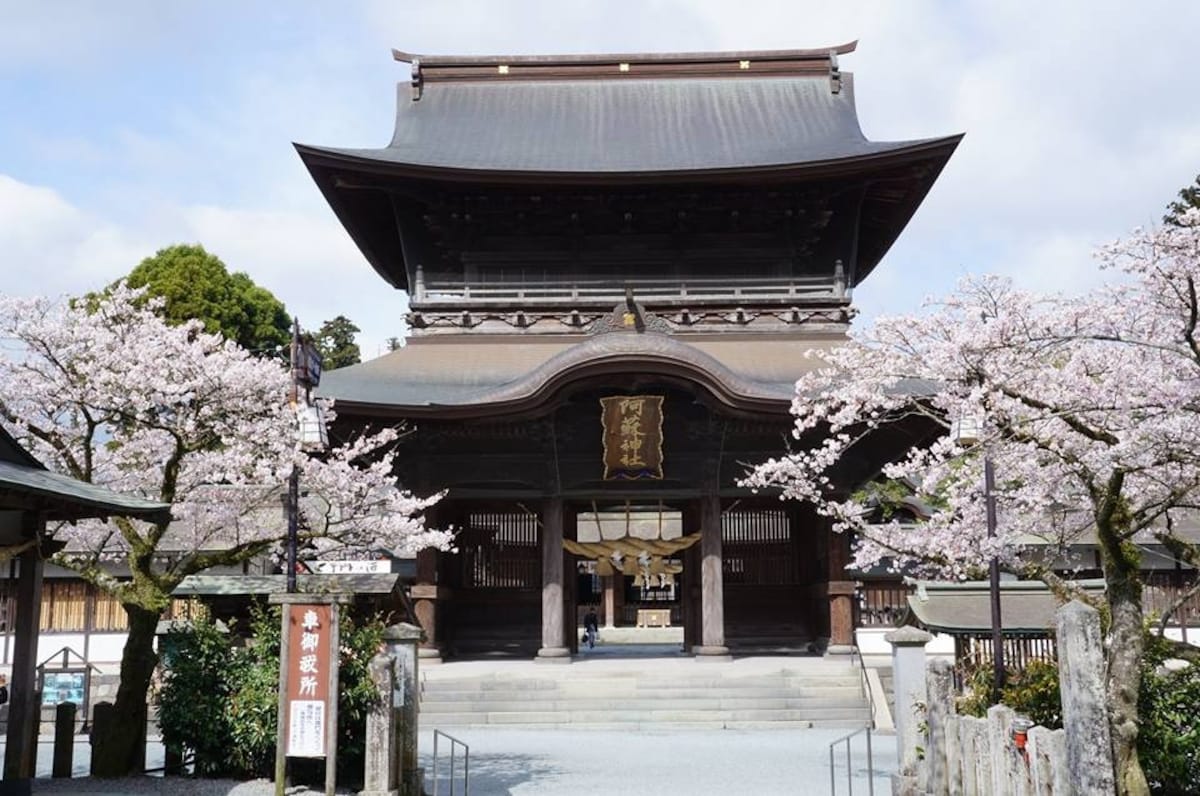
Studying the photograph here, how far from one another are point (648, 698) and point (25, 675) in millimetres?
9602

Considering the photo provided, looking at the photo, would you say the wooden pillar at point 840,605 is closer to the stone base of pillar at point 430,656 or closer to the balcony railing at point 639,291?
the balcony railing at point 639,291

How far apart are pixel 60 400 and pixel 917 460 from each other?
31.8 feet

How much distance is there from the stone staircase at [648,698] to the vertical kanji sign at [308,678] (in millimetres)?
7394

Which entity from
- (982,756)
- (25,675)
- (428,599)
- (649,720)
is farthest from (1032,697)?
(428,599)

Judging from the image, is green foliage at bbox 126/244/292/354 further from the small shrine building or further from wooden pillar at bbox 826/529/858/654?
wooden pillar at bbox 826/529/858/654

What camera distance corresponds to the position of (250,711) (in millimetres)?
10453

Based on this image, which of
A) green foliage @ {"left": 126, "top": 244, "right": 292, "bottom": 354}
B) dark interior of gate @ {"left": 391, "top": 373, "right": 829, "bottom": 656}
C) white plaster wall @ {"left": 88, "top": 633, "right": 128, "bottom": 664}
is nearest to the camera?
dark interior of gate @ {"left": 391, "top": 373, "right": 829, "bottom": 656}

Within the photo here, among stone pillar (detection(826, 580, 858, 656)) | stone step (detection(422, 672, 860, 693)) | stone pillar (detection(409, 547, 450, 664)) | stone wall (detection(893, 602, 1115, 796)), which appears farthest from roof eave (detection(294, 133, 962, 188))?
stone wall (detection(893, 602, 1115, 796))

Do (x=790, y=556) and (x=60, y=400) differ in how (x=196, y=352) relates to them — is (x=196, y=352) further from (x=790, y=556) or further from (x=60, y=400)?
(x=790, y=556)

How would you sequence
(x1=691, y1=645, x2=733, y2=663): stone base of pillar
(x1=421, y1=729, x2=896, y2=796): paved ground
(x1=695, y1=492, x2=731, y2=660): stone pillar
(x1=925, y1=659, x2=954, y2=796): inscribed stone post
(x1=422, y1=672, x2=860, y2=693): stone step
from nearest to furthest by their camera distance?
1. (x1=925, y1=659, x2=954, y2=796): inscribed stone post
2. (x1=421, y1=729, x2=896, y2=796): paved ground
3. (x1=422, y1=672, x2=860, y2=693): stone step
4. (x1=691, y1=645, x2=733, y2=663): stone base of pillar
5. (x1=695, y1=492, x2=731, y2=660): stone pillar

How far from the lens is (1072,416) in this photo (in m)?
8.41

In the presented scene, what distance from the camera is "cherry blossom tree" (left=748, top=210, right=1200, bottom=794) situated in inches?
311

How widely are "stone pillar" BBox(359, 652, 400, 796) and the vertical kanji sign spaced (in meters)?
0.62

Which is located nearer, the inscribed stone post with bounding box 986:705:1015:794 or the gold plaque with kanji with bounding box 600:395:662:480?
the inscribed stone post with bounding box 986:705:1015:794
